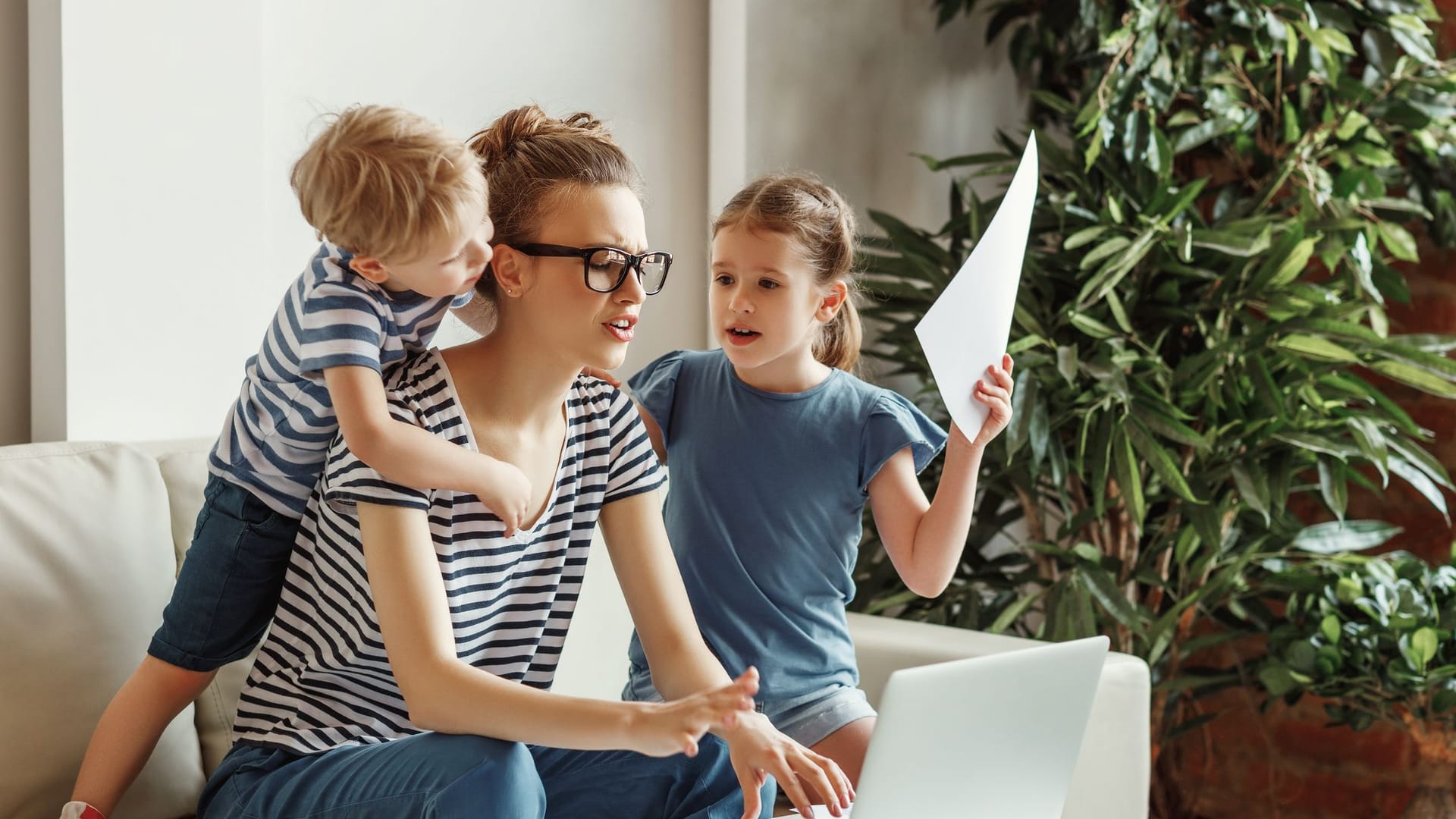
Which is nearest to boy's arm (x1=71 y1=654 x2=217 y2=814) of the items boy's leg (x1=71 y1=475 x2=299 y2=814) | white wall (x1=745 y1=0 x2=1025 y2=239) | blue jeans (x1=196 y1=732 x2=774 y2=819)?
boy's leg (x1=71 y1=475 x2=299 y2=814)

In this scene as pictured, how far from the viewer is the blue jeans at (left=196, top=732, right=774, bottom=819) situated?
1081 mm

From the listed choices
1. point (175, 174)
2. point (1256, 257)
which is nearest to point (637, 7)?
point (175, 174)

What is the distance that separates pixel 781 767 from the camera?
42.1 inches

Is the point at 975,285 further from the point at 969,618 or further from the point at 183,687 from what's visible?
the point at 969,618

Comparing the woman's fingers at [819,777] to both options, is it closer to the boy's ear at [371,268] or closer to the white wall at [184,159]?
the boy's ear at [371,268]

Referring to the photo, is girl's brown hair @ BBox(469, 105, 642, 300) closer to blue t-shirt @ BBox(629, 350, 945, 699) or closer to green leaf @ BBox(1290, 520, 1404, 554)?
blue t-shirt @ BBox(629, 350, 945, 699)

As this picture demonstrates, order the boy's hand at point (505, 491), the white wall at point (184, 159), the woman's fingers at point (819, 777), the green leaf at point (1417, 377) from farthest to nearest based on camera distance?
the green leaf at point (1417, 377), the white wall at point (184, 159), the boy's hand at point (505, 491), the woman's fingers at point (819, 777)

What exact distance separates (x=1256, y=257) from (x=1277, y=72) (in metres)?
0.40

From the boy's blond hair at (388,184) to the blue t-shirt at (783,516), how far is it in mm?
535

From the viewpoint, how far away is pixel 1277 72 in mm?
2523

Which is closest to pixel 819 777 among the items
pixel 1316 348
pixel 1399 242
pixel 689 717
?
pixel 689 717

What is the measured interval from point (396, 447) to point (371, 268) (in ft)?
0.52

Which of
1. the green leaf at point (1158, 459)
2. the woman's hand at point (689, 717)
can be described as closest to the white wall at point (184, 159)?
the woman's hand at point (689, 717)

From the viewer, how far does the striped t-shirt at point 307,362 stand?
116cm
